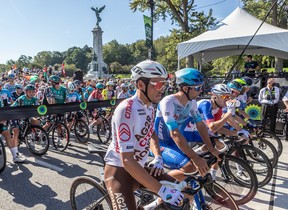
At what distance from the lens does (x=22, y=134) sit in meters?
6.67

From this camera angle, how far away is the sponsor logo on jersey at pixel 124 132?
6.92ft

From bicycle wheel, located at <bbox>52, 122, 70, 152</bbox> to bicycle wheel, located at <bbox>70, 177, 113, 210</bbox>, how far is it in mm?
4298

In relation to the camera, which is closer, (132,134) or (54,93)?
(132,134)

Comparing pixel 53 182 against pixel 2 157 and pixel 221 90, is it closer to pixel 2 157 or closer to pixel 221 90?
pixel 2 157

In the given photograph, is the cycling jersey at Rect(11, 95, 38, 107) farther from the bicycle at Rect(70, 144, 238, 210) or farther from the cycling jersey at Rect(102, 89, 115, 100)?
the bicycle at Rect(70, 144, 238, 210)

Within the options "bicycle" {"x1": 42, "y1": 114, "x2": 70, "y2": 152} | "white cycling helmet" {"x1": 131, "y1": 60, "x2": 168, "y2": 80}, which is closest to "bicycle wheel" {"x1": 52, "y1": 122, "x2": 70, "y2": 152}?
"bicycle" {"x1": 42, "y1": 114, "x2": 70, "y2": 152}

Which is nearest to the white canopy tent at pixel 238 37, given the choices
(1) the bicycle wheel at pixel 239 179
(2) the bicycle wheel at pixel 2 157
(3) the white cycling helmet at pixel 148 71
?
(1) the bicycle wheel at pixel 239 179

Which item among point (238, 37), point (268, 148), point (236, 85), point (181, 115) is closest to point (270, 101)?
point (238, 37)

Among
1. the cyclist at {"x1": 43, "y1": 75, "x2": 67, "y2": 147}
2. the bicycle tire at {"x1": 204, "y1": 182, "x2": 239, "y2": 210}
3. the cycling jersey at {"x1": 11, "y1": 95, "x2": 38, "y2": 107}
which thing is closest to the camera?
the bicycle tire at {"x1": 204, "y1": 182, "x2": 239, "y2": 210}

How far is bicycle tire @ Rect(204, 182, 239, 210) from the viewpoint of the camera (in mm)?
2783

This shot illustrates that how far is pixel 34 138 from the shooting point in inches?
261

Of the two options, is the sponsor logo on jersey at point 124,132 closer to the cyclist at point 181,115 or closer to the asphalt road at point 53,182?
the cyclist at point 181,115

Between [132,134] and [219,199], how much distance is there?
4.79 ft

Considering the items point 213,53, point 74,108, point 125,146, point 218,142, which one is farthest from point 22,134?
point 213,53
